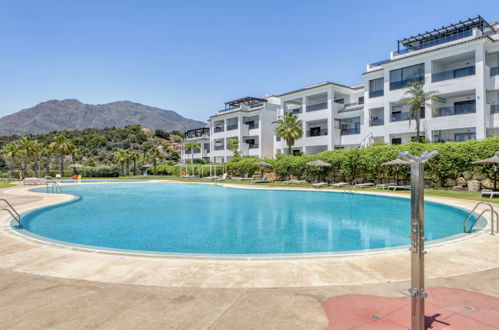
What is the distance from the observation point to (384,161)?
24.9m

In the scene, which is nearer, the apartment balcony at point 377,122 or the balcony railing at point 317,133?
the apartment balcony at point 377,122

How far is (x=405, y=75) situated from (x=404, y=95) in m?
2.12

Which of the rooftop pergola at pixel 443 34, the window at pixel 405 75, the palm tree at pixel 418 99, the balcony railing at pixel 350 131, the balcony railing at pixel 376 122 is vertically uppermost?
the rooftop pergola at pixel 443 34

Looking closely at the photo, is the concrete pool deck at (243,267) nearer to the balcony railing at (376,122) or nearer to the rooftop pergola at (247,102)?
the balcony railing at (376,122)

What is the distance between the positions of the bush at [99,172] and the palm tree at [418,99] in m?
45.4

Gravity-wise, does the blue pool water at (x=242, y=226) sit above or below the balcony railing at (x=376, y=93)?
below

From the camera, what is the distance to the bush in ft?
164

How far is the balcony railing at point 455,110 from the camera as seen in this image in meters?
24.5

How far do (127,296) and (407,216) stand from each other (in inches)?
511

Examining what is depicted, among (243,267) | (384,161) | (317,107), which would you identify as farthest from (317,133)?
(243,267)

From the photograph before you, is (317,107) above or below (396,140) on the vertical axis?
above

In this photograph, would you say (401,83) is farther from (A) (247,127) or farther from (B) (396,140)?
(A) (247,127)

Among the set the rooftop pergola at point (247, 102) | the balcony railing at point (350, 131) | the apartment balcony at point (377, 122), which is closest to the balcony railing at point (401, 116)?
the apartment balcony at point (377, 122)

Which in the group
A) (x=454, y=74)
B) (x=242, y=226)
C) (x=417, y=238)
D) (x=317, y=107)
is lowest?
(x=242, y=226)
